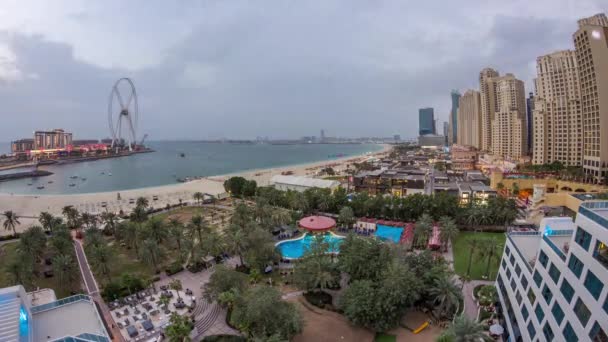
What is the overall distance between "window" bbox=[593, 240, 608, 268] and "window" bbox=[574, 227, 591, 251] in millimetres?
806

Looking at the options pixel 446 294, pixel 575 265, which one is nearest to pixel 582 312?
pixel 575 265

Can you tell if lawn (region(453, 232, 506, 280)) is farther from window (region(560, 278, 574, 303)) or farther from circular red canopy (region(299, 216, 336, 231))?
circular red canopy (region(299, 216, 336, 231))

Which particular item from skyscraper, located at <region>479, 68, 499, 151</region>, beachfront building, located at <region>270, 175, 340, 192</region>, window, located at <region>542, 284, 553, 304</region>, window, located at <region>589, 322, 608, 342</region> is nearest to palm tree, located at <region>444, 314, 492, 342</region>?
window, located at <region>542, 284, 553, 304</region>

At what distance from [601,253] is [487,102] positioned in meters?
172

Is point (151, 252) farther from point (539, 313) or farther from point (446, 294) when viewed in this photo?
point (539, 313)

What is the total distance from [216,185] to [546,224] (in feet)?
392

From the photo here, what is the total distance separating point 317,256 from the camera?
3919 centimetres

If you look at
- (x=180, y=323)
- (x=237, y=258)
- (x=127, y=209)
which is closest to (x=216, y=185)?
(x=127, y=209)

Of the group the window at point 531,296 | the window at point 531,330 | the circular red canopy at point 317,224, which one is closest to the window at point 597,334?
the window at point 531,330

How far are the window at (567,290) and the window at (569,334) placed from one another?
1.69 metres

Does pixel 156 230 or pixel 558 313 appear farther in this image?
pixel 156 230

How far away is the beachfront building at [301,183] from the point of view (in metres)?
94.8

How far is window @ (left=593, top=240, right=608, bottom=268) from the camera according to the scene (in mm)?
17080

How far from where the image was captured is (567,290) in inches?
816
